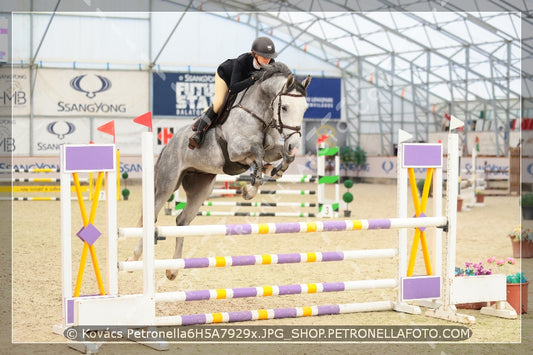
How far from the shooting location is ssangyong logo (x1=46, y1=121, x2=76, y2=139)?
2117 cm

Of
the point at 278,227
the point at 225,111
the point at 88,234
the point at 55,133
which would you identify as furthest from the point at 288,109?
the point at 55,133

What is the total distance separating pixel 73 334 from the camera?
3.37 meters


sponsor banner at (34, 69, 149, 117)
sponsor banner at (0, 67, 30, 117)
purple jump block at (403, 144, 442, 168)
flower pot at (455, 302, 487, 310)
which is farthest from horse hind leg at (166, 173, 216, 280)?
sponsor banner at (0, 67, 30, 117)

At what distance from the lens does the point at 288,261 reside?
11.9ft

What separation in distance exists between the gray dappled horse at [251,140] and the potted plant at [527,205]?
7.61 m

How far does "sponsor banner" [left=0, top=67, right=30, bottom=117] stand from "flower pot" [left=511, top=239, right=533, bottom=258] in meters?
18.2

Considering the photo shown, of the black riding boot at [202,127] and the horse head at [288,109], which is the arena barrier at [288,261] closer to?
the horse head at [288,109]

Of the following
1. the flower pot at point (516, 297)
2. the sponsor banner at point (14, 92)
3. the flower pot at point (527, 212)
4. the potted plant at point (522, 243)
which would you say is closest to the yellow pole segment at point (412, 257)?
the flower pot at point (516, 297)

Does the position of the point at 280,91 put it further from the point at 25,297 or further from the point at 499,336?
the point at 25,297

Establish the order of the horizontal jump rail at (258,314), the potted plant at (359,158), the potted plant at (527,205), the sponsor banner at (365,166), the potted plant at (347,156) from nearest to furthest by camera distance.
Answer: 1. the horizontal jump rail at (258,314)
2. the potted plant at (527,205)
3. the sponsor banner at (365,166)
4. the potted plant at (359,158)
5. the potted plant at (347,156)

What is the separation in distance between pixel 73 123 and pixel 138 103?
7.70 ft

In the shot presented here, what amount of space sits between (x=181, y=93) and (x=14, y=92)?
562 cm

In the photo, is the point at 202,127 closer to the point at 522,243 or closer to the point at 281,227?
the point at 281,227

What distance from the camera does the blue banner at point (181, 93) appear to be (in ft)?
72.9
